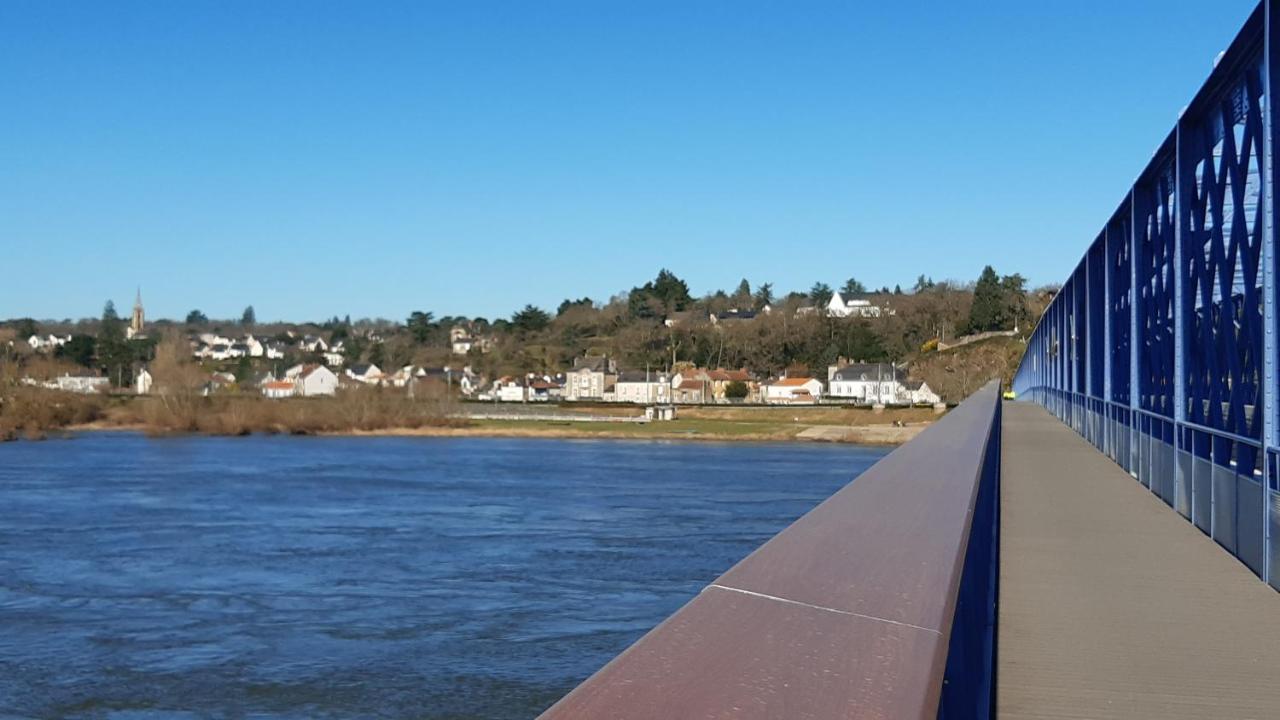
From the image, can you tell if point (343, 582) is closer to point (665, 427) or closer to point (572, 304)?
point (665, 427)

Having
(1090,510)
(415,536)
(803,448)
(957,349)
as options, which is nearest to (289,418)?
(803,448)

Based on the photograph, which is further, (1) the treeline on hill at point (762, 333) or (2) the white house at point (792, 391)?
(1) the treeline on hill at point (762, 333)

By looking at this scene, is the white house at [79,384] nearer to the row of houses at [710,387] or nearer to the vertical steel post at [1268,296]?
the row of houses at [710,387]

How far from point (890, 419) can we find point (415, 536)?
60.8 meters

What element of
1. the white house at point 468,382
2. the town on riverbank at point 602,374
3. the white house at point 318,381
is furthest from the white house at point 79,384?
the white house at point 468,382

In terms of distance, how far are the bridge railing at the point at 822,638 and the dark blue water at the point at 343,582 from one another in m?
12.4

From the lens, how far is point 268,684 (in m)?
16.1

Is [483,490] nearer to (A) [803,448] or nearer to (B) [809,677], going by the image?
(A) [803,448]

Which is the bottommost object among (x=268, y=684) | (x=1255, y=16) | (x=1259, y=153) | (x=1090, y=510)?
(x=268, y=684)

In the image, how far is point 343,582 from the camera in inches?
869

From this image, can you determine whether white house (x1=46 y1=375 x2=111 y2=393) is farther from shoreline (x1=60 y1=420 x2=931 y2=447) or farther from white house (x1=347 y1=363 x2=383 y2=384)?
white house (x1=347 y1=363 x2=383 y2=384)

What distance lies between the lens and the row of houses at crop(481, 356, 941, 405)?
115688 mm

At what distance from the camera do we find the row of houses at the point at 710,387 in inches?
4555

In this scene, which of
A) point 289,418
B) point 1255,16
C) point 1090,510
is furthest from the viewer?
point 289,418
